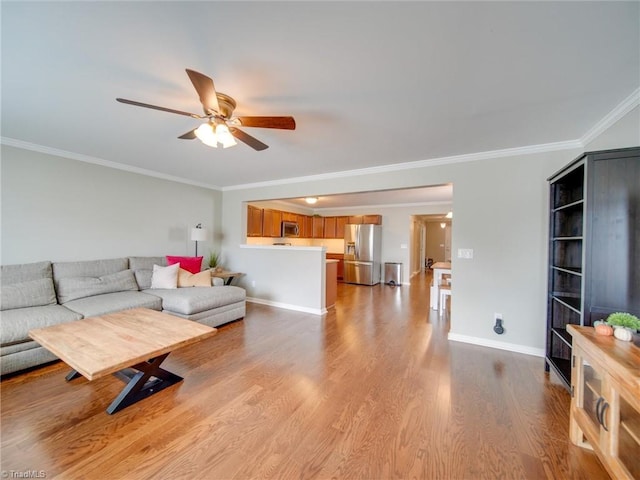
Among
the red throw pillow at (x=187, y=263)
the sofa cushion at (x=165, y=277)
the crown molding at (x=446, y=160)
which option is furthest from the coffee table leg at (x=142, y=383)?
the crown molding at (x=446, y=160)

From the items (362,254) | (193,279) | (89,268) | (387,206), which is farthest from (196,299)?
(387,206)

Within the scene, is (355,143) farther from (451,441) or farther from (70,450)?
(70,450)

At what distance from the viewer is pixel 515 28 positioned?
1262mm

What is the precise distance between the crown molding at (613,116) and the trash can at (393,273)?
16.2 feet

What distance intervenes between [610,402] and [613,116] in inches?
88.0

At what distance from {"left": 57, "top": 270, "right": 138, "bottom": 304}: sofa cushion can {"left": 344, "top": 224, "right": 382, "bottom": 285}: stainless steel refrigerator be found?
16.5 ft

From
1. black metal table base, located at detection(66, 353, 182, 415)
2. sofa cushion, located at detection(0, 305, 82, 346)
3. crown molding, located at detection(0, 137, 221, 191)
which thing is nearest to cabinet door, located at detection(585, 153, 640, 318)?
black metal table base, located at detection(66, 353, 182, 415)

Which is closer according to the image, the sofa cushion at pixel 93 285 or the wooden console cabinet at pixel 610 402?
the wooden console cabinet at pixel 610 402

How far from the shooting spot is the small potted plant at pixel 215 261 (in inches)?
194

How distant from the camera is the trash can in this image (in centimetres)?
713

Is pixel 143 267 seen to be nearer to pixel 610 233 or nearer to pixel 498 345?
pixel 498 345

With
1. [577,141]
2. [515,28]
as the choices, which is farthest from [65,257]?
[577,141]

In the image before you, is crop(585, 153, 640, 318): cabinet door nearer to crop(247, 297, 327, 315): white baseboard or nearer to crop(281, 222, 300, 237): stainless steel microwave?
crop(247, 297, 327, 315): white baseboard

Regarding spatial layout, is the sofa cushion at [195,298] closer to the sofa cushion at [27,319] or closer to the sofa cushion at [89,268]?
the sofa cushion at [89,268]
